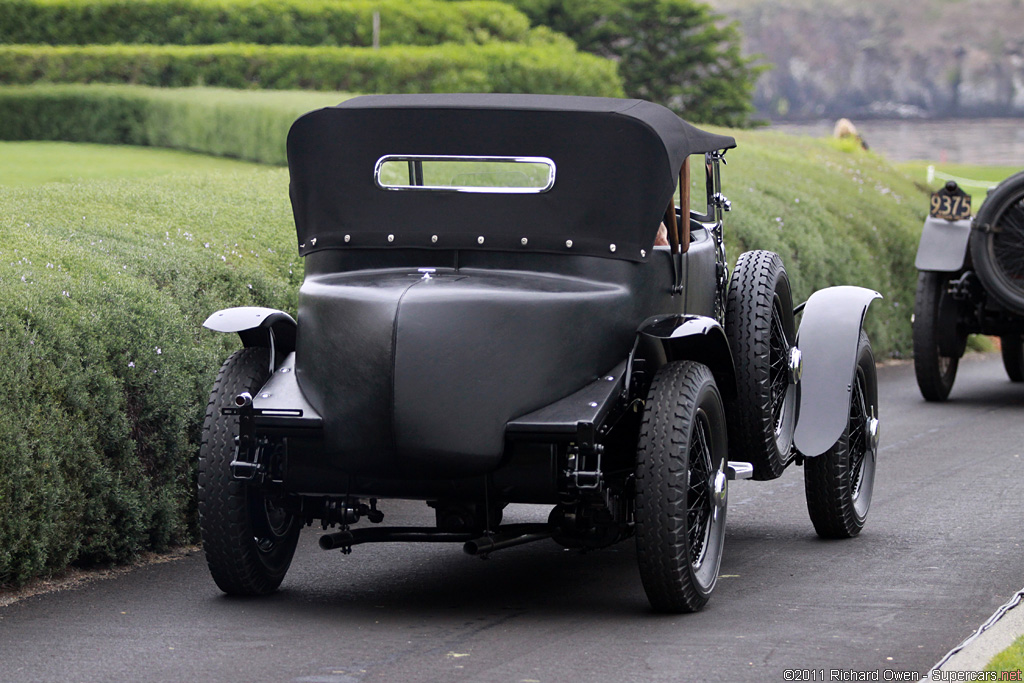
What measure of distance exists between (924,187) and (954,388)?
1009 centimetres

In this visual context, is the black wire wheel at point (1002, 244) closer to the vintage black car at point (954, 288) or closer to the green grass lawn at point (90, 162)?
the vintage black car at point (954, 288)

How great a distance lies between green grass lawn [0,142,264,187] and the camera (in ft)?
60.0

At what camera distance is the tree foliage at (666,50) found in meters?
41.6

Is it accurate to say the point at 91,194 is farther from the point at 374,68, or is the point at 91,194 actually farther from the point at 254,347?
the point at 374,68

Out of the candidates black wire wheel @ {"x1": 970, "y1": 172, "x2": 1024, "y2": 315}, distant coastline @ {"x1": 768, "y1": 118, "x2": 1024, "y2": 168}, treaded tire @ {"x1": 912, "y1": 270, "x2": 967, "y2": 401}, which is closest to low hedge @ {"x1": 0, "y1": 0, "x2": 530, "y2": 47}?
treaded tire @ {"x1": 912, "y1": 270, "x2": 967, "y2": 401}

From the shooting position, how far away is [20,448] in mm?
6020

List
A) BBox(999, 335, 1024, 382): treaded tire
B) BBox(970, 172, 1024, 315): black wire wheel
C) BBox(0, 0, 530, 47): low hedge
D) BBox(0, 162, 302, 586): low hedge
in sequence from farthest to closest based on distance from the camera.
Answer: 1. BBox(0, 0, 530, 47): low hedge
2. BBox(999, 335, 1024, 382): treaded tire
3. BBox(970, 172, 1024, 315): black wire wheel
4. BBox(0, 162, 302, 586): low hedge

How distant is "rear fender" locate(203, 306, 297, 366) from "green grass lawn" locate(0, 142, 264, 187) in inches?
450

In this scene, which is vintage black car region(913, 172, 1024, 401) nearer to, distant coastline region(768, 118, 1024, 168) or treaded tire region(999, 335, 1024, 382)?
treaded tire region(999, 335, 1024, 382)

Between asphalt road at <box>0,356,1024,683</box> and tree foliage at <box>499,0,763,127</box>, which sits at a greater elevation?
asphalt road at <box>0,356,1024,683</box>

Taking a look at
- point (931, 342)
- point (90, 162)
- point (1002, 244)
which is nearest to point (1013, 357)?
point (931, 342)

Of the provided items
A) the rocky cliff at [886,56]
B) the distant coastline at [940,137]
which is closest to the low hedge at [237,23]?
the distant coastline at [940,137]

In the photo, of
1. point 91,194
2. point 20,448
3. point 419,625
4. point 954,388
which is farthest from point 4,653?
point 954,388

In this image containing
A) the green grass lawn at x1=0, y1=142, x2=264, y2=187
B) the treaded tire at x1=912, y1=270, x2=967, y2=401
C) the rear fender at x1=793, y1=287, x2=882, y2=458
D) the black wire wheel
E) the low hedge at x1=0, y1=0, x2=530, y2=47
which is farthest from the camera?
the low hedge at x1=0, y1=0, x2=530, y2=47
